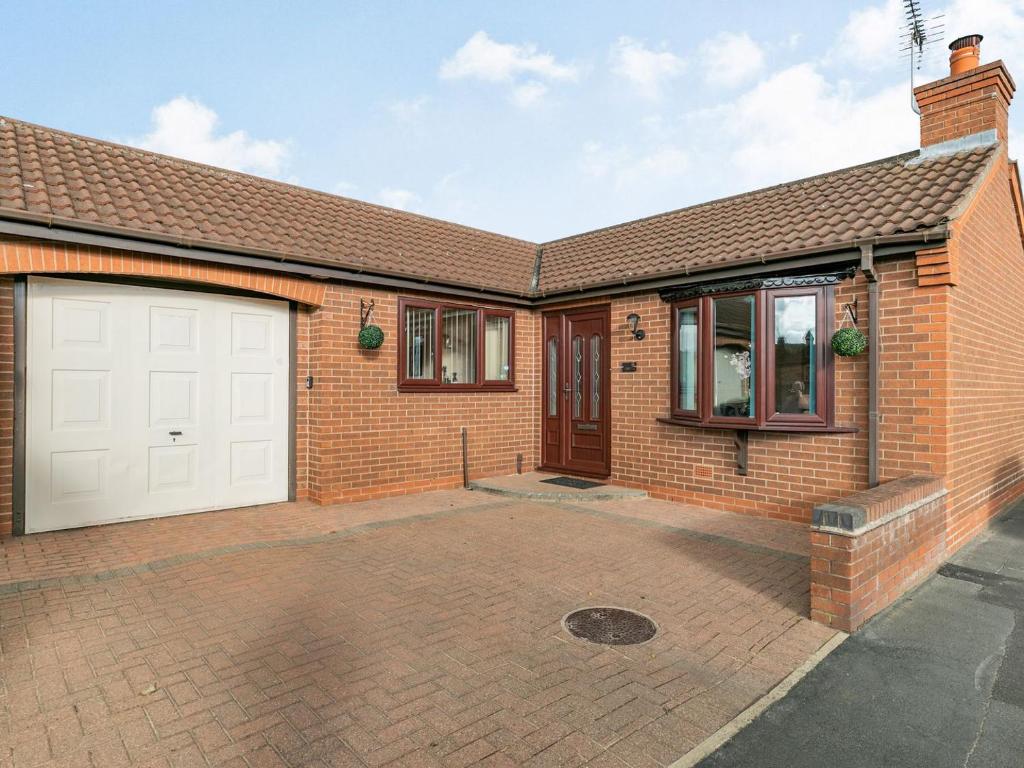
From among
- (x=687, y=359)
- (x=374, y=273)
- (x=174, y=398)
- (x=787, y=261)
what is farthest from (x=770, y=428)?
(x=174, y=398)

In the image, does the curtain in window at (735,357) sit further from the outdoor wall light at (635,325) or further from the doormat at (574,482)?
the doormat at (574,482)

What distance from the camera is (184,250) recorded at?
600cm

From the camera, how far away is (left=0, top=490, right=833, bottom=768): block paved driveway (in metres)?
2.40

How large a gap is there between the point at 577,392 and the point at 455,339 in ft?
7.08

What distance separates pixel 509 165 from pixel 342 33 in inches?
251

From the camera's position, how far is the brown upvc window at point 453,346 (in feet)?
26.0

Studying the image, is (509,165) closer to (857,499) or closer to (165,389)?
(165,389)

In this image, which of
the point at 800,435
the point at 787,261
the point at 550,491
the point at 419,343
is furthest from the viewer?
the point at 419,343

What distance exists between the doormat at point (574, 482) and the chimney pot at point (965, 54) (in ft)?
22.1

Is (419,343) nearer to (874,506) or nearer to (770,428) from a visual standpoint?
(770,428)

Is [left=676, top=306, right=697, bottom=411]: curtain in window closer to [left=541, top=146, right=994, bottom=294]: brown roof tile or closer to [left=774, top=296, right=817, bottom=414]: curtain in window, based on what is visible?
[left=541, top=146, right=994, bottom=294]: brown roof tile

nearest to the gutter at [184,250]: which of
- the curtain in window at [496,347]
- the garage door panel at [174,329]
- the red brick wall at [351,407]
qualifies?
the red brick wall at [351,407]

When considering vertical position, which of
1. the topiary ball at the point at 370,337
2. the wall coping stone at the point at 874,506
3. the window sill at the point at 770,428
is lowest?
the wall coping stone at the point at 874,506

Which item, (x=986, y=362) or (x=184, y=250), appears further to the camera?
(x=986, y=362)
